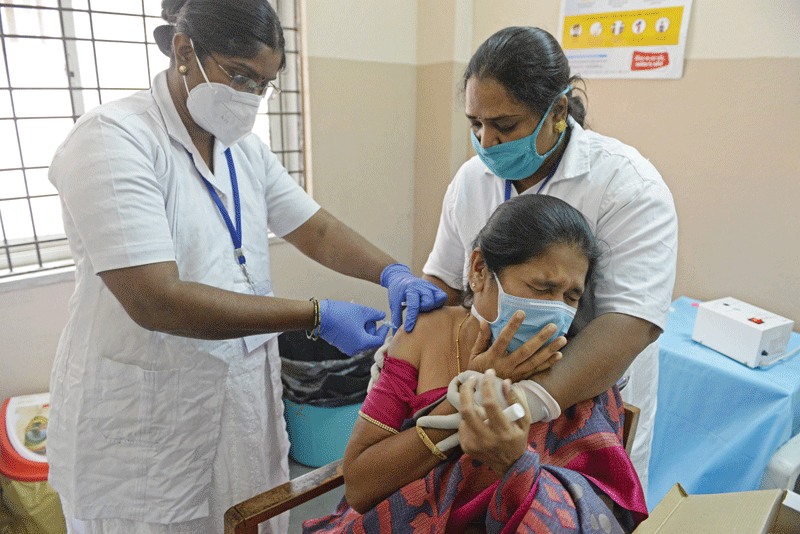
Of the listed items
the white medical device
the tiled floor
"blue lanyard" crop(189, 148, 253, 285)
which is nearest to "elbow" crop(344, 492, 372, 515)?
"blue lanyard" crop(189, 148, 253, 285)

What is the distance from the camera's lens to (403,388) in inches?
43.0

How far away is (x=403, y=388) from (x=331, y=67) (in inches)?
84.7

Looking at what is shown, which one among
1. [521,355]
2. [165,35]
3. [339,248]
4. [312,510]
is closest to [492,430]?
[521,355]

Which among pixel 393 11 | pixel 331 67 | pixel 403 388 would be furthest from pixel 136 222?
pixel 393 11

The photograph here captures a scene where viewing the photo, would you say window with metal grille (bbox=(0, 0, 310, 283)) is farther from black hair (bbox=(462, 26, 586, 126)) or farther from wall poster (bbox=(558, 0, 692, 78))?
wall poster (bbox=(558, 0, 692, 78))

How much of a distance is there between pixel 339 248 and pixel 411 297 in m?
0.50

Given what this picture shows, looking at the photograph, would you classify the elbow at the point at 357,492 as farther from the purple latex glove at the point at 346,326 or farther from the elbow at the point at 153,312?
the elbow at the point at 153,312

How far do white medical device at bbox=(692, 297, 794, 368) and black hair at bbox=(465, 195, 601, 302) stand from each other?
1.08m

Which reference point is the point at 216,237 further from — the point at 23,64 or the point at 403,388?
the point at 23,64

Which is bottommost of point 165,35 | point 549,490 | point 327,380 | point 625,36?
point 327,380

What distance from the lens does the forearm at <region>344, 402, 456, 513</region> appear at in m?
0.99

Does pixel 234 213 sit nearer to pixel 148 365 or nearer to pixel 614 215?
pixel 148 365

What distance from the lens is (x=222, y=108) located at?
131 cm

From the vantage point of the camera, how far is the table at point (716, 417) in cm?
169
